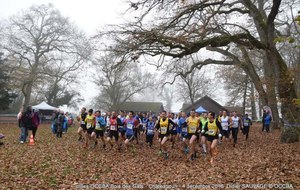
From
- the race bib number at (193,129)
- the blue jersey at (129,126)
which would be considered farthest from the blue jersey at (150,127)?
the race bib number at (193,129)

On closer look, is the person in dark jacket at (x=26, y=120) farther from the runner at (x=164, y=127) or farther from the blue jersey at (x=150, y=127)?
the runner at (x=164, y=127)

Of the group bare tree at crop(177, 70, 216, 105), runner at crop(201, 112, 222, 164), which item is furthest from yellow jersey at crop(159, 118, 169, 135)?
bare tree at crop(177, 70, 216, 105)

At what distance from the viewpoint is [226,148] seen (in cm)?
1625

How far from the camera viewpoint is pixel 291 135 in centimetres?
1571

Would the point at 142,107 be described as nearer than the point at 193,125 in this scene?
No

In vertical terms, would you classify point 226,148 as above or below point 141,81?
below

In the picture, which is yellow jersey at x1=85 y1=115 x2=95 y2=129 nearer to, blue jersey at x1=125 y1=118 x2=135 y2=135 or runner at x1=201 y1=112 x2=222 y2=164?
blue jersey at x1=125 y1=118 x2=135 y2=135

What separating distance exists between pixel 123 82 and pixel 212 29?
44405mm

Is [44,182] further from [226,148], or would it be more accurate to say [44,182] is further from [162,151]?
[226,148]

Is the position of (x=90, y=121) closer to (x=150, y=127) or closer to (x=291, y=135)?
(x=150, y=127)

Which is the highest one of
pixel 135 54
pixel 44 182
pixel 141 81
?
pixel 141 81

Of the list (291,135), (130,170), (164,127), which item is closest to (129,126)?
(164,127)

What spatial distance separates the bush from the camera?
1562 cm

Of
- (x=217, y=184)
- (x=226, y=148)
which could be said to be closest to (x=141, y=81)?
(x=226, y=148)
